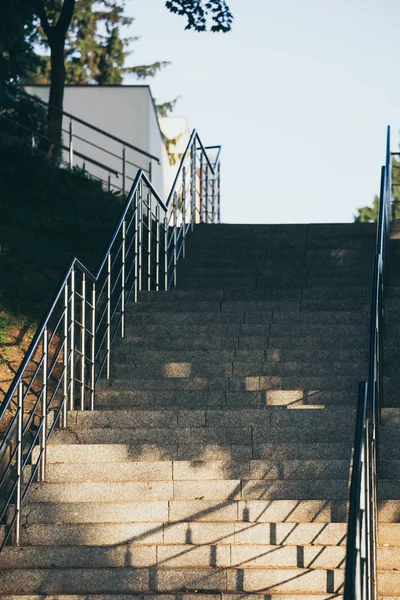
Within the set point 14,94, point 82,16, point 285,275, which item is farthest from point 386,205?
point 82,16

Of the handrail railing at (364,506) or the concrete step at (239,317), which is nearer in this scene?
the handrail railing at (364,506)

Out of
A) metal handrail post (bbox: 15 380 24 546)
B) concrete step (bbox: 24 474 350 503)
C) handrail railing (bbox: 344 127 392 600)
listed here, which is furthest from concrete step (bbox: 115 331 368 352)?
metal handrail post (bbox: 15 380 24 546)

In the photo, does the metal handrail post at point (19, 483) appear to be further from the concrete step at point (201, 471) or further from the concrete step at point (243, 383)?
the concrete step at point (243, 383)

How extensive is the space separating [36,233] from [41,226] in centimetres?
28

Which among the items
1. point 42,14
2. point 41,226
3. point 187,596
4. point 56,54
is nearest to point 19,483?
point 187,596

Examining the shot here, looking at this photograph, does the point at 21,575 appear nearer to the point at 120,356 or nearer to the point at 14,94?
the point at 120,356

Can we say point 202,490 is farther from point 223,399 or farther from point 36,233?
point 36,233

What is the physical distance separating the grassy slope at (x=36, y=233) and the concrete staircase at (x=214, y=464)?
5.52 feet

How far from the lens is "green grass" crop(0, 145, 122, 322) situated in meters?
13.5

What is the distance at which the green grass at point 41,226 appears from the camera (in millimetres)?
13508

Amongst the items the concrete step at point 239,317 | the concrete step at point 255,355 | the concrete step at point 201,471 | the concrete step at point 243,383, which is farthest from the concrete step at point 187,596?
the concrete step at point 239,317

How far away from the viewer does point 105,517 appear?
7.93 meters

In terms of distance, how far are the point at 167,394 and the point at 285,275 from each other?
3.86 m

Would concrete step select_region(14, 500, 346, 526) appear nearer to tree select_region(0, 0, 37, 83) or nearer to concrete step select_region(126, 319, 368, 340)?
concrete step select_region(126, 319, 368, 340)
